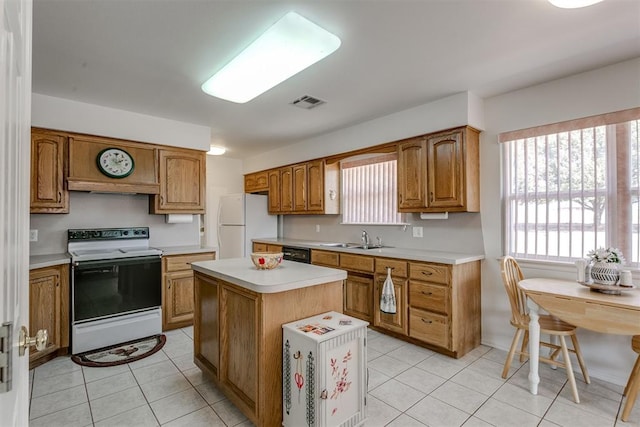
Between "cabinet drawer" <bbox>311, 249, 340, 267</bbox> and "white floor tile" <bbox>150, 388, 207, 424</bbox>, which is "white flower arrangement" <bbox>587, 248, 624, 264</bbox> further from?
"white floor tile" <bbox>150, 388, 207, 424</bbox>

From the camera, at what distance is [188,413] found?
81.8 inches

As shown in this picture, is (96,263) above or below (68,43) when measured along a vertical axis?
below

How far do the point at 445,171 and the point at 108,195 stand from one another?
148 inches

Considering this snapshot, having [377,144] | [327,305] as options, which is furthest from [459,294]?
[377,144]

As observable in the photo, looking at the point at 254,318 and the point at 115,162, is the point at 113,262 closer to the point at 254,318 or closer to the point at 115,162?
the point at 115,162

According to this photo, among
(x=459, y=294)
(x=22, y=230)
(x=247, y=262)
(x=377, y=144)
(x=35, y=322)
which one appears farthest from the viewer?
(x=377, y=144)

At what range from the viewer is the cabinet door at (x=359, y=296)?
3.58m

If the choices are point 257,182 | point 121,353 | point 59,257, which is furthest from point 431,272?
point 257,182

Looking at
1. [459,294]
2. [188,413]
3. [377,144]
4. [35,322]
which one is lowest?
[188,413]

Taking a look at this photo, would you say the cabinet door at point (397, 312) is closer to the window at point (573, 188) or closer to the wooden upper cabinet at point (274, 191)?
the window at point (573, 188)

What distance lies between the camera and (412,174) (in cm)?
349

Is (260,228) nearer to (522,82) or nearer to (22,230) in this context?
(522,82)

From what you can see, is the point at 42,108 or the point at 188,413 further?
the point at 42,108

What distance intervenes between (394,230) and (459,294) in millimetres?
1249
